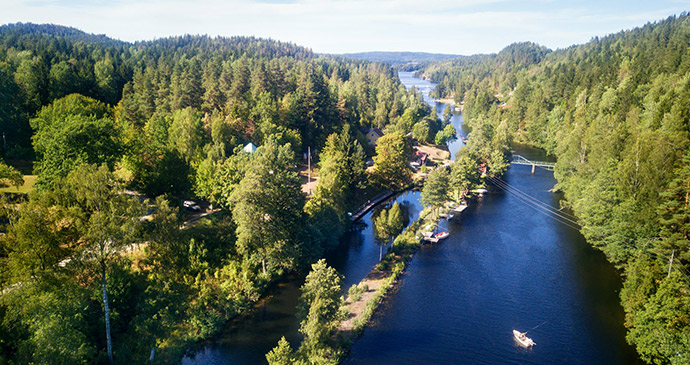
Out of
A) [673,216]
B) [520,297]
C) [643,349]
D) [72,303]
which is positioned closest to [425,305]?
[520,297]

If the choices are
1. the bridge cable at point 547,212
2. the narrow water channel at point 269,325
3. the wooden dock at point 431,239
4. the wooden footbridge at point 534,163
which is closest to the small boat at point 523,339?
the narrow water channel at point 269,325

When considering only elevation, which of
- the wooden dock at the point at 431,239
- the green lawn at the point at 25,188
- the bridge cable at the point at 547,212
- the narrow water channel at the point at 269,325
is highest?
the green lawn at the point at 25,188

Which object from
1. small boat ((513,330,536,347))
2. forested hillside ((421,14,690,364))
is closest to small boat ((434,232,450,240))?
forested hillside ((421,14,690,364))

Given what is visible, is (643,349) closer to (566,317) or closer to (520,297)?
(566,317)

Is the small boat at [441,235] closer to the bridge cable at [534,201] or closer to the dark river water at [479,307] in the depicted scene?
the dark river water at [479,307]

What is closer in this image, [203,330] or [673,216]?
[203,330]

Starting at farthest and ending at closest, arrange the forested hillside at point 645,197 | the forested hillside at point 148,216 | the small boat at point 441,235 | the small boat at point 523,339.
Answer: the small boat at point 441,235
the small boat at point 523,339
the forested hillside at point 645,197
the forested hillside at point 148,216

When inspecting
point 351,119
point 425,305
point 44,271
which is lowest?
point 425,305
